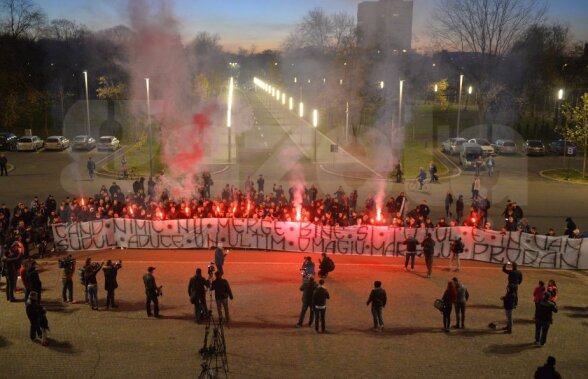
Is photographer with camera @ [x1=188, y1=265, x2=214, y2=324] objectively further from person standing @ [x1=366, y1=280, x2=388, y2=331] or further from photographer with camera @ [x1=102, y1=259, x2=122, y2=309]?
person standing @ [x1=366, y1=280, x2=388, y2=331]

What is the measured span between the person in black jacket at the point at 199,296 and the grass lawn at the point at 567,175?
28.4 meters

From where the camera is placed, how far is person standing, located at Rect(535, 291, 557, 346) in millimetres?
10383

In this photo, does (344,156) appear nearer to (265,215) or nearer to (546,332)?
(265,215)

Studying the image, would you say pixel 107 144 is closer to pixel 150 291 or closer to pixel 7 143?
pixel 7 143

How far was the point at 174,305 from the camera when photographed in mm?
12547

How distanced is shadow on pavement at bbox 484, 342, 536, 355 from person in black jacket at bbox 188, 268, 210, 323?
5.85 metres

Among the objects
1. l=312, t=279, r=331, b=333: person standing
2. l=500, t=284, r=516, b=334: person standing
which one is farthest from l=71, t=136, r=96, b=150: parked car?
l=500, t=284, r=516, b=334: person standing

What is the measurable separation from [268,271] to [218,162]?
2375cm

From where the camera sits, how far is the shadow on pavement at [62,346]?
33.1ft

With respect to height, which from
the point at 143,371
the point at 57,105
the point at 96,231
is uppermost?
the point at 57,105

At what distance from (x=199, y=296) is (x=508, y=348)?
641 cm

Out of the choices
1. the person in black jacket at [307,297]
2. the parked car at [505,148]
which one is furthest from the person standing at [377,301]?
the parked car at [505,148]

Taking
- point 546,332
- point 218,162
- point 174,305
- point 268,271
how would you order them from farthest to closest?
1. point 218,162
2. point 268,271
3. point 174,305
4. point 546,332

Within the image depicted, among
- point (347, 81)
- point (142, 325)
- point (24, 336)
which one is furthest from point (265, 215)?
point (347, 81)
